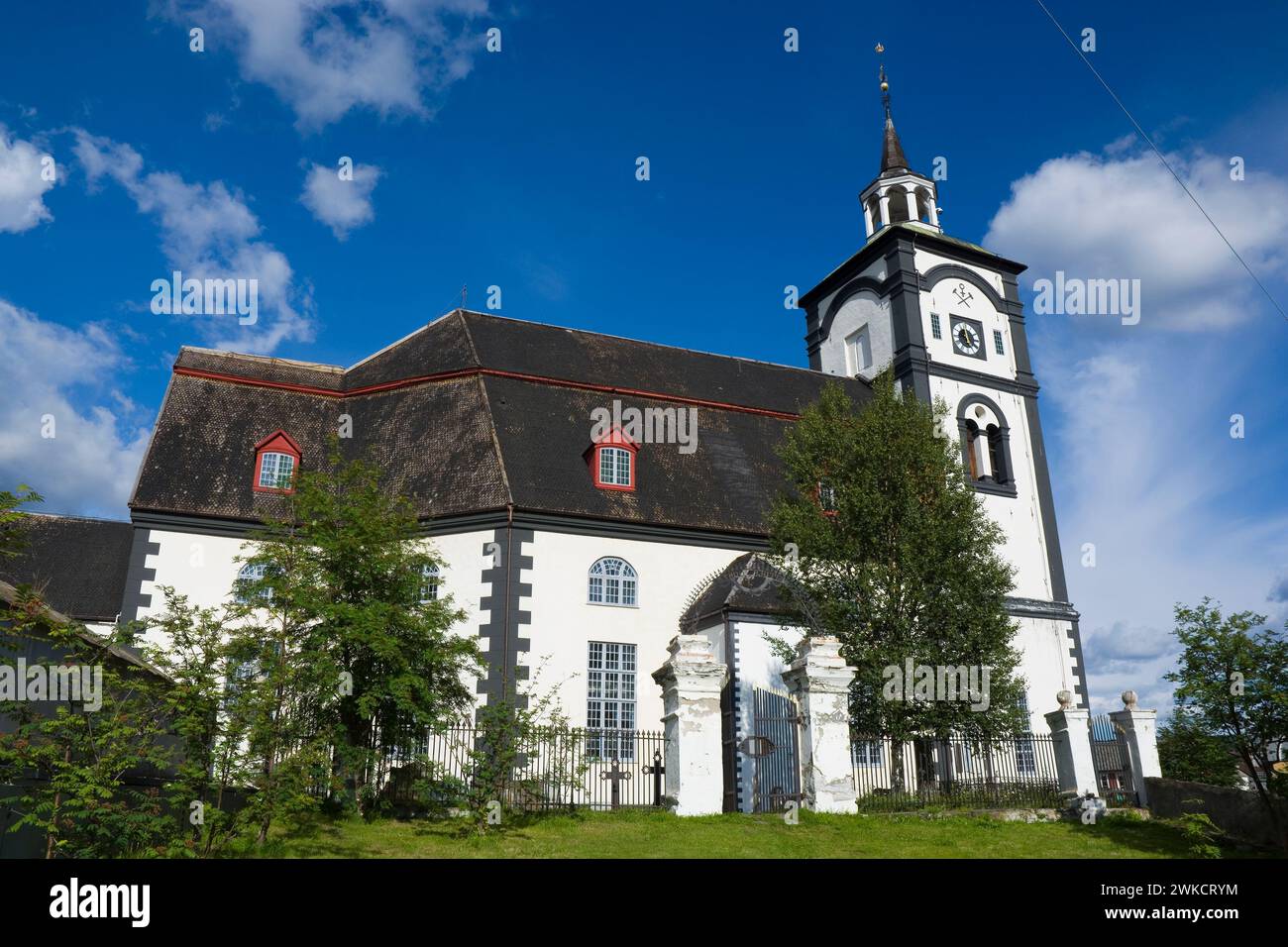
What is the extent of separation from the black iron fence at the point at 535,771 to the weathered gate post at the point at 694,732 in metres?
1.62

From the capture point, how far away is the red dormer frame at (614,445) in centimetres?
2322

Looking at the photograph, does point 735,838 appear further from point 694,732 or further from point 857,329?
point 857,329

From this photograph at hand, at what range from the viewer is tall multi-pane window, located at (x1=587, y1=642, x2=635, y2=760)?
20.1 m

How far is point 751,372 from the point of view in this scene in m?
30.5

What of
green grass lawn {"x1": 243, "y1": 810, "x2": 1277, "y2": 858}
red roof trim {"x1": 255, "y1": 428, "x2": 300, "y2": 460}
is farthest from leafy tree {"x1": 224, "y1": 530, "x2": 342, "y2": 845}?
red roof trim {"x1": 255, "y1": 428, "x2": 300, "y2": 460}

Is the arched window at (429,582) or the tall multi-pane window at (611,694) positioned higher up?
the arched window at (429,582)

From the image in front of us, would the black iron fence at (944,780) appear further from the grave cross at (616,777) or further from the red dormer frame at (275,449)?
the red dormer frame at (275,449)

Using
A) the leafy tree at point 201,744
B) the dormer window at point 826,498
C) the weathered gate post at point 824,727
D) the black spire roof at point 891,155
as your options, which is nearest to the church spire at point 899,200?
the black spire roof at point 891,155

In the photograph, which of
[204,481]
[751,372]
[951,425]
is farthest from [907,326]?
[204,481]

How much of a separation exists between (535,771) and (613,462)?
27.2ft

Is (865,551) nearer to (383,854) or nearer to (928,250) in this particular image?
(383,854)

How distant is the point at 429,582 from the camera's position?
62.8 feet

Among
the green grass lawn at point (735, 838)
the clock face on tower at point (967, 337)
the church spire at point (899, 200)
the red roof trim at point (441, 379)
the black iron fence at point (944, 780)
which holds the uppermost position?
the church spire at point (899, 200)
